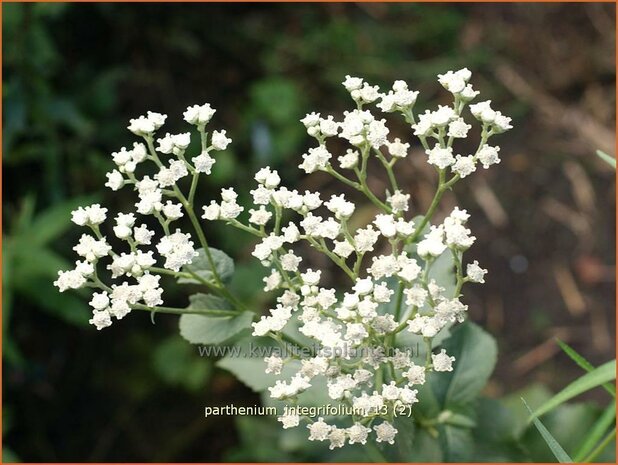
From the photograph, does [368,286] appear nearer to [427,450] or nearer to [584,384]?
[584,384]

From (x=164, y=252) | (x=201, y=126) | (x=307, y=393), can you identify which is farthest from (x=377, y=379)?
(x=201, y=126)

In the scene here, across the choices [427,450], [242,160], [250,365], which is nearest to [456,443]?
[427,450]

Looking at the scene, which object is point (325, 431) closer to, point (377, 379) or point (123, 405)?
point (377, 379)

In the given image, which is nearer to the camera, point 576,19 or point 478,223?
point 478,223

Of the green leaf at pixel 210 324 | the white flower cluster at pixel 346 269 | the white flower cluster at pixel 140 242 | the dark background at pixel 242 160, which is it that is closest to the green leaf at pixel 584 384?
the white flower cluster at pixel 346 269

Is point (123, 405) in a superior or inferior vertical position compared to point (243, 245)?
inferior

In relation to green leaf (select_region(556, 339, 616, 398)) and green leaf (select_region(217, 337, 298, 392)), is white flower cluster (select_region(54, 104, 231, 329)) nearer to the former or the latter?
green leaf (select_region(217, 337, 298, 392))
